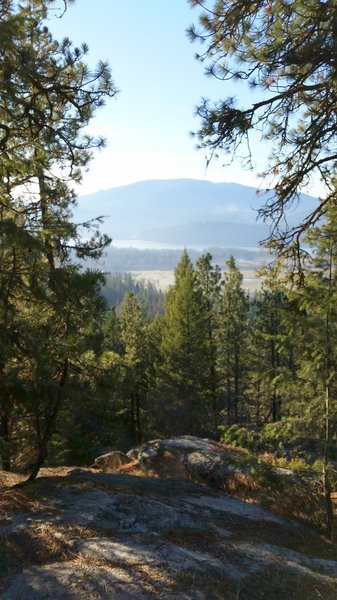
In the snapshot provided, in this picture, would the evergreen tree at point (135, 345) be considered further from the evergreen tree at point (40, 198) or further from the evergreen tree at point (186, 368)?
the evergreen tree at point (40, 198)

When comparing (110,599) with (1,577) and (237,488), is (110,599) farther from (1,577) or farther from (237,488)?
(237,488)

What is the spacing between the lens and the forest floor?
4746mm

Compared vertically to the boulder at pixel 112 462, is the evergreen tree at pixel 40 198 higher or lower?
higher

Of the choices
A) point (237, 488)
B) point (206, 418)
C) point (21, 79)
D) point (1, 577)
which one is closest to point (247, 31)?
point (21, 79)

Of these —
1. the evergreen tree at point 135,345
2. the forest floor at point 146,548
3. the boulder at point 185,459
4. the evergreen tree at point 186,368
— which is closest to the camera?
the forest floor at point 146,548

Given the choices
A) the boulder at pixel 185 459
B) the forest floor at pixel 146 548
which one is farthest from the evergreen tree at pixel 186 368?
the forest floor at pixel 146 548

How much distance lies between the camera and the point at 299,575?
5.47 meters

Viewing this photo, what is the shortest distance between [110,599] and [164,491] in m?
3.71

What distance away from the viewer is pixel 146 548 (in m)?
5.57

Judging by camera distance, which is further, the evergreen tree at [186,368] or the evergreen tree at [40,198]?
the evergreen tree at [186,368]

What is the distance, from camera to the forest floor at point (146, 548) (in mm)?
4746

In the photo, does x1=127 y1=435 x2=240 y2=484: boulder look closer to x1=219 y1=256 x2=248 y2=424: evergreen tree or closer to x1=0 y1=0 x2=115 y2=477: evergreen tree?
x1=0 y1=0 x2=115 y2=477: evergreen tree

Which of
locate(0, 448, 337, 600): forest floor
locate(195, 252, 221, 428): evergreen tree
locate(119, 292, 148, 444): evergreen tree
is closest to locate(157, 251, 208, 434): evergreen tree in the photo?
locate(195, 252, 221, 428): evergreen tree

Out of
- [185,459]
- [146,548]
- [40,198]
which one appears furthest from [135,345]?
[146,548]
